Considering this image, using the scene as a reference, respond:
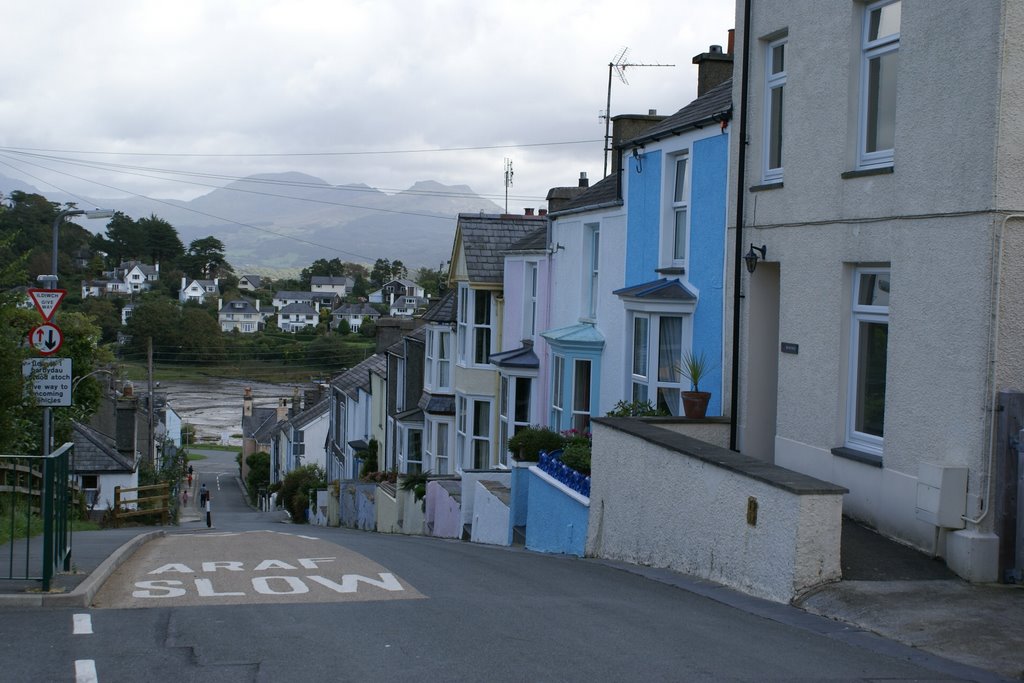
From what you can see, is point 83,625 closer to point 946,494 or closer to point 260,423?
point 946,494

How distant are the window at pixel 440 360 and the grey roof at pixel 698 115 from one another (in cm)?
1397

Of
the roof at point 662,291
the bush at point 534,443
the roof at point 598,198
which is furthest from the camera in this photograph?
the roof at point 598,198

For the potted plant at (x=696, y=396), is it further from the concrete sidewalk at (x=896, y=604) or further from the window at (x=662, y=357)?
the concrete sidewalk at (x=896, y=604)

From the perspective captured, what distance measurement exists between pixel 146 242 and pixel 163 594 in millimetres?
170887

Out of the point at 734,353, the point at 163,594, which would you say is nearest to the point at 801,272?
the point at 734,353

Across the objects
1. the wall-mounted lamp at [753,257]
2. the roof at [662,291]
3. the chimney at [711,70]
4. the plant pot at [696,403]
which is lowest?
the plant pot at [696,403]

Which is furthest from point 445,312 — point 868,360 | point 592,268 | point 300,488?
point 300,488

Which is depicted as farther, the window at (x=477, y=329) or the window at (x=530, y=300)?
the window at (x=477, y=329)

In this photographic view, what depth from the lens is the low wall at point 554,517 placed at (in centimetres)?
1543

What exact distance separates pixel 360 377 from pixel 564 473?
35.7 meters

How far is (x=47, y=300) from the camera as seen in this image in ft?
49.4

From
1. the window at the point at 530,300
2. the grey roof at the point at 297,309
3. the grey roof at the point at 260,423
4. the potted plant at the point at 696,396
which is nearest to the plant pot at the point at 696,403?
the potted plant at the point at 696,396

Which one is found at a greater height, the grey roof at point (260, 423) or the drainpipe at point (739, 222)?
the drainpipe at point (739, 222)

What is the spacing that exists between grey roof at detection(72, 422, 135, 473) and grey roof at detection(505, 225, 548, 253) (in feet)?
86.1
